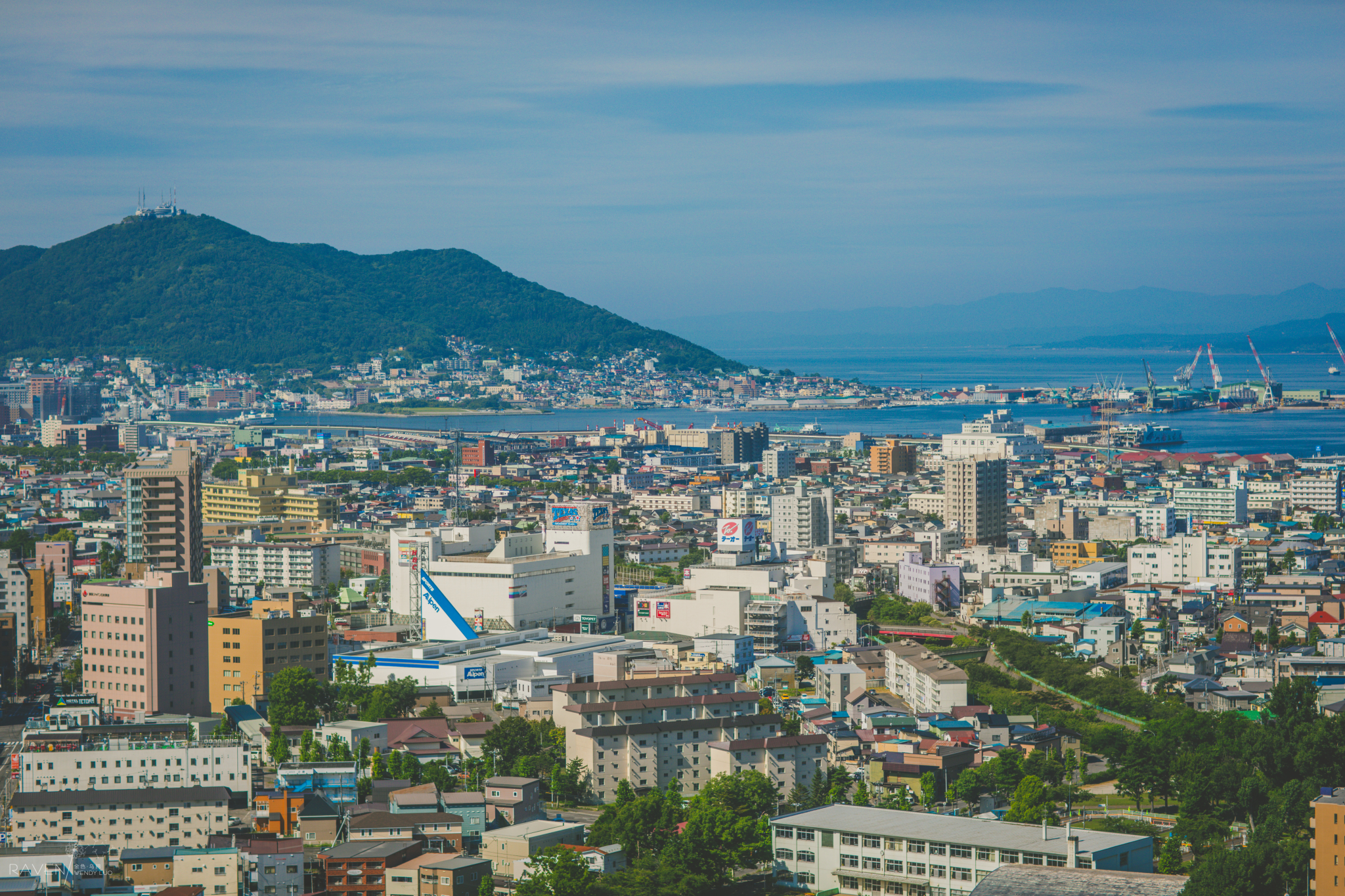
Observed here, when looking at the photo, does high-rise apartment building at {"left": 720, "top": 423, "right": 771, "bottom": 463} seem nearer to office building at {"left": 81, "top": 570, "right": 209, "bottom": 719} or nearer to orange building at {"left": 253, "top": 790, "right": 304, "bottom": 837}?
office building at {"left": 81, "top": 570, "right": 209, "bottom": 719}

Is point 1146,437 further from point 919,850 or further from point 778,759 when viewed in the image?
point 919,850

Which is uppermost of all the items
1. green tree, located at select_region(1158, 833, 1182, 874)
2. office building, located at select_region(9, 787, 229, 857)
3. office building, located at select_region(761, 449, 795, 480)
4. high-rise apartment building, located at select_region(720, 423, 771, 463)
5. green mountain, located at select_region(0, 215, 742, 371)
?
green mountain, located at select_region(0, 215, 742, 371)

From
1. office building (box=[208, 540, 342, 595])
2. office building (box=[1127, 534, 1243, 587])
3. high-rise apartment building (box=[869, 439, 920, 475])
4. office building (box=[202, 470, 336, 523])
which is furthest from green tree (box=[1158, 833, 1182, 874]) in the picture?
high-rise apartment building (box=[869, 439, 920, 475])

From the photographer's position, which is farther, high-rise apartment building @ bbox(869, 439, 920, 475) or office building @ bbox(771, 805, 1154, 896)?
high-rise apartment building @ bbox(869, 439, 920, 475)

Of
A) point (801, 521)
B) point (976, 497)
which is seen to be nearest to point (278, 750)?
point (801, 521)

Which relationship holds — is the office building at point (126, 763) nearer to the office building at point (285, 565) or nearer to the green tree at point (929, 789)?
the green tree at point (929, 789)

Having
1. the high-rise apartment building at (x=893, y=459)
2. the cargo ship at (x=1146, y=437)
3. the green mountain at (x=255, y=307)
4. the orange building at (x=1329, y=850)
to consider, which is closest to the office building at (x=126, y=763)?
the orange building at (x=1329, y=850)
